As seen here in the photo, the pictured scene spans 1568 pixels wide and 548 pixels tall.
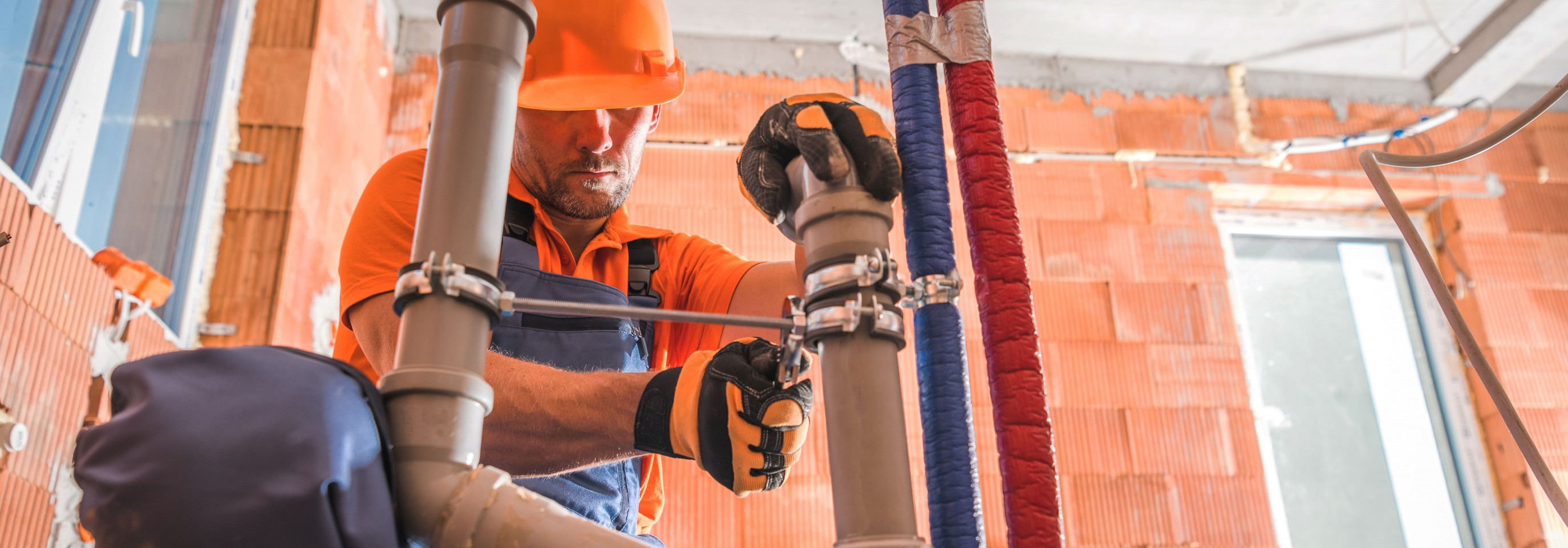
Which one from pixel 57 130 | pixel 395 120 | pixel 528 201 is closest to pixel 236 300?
pixel 57 130

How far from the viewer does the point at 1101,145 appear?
3955mm

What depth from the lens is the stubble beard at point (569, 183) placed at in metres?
1.46

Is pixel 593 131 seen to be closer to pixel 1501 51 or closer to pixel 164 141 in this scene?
pixel 164 141

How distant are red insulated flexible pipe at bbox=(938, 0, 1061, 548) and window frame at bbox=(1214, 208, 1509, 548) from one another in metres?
3.03

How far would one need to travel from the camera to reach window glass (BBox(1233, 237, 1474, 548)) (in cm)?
364

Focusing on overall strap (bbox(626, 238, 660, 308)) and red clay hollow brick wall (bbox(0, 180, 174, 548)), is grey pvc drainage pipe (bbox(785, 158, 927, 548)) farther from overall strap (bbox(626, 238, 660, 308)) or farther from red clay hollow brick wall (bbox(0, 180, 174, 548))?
red clay hollow brick wall (bbox(0, 180, 174, 548))

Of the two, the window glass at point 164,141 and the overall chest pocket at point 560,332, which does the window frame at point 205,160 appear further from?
the overall chest pocket at point 560,332

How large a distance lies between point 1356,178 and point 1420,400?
90 cm

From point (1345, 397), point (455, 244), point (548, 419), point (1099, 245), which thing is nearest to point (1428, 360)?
point (1345, 397)

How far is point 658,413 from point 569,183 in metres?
0.63

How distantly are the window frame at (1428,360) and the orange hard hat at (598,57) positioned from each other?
302cm

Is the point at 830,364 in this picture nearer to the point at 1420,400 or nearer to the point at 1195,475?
the point at 1195,475

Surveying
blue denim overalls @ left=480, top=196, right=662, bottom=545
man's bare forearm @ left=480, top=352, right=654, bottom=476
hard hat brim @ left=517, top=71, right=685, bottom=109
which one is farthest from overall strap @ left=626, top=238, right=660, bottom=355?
man's bare forearm @ left=480, top=352, right=654, bottom=476

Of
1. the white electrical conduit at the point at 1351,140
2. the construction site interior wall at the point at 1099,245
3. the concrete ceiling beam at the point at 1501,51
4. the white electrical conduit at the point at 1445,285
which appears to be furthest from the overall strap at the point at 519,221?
the concrete ceiling beam at the point at 1501,51
